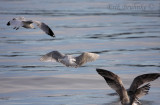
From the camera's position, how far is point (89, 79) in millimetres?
17188

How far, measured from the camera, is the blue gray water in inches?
579

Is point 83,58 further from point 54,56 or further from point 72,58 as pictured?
point 54,56

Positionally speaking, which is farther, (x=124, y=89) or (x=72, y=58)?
(x=72, y=58)

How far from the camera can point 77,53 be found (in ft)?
74.1

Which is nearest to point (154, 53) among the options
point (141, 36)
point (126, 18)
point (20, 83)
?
point (141, 36)

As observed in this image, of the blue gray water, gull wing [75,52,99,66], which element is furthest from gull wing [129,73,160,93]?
gull wing [75,52,99,66]

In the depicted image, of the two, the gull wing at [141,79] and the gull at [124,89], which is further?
the gull wing at [141,79]

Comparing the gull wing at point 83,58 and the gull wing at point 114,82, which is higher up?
the gull wing at point 114,82

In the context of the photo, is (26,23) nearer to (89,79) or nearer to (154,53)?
(89,79)

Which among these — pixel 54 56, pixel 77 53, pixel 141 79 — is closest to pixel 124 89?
pixel 141 79

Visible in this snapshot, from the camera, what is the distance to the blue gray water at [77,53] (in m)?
14.7

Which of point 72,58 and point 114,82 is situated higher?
point 114,82

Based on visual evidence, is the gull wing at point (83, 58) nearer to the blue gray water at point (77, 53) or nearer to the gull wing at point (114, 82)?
the blue gray water at point (77, 53)

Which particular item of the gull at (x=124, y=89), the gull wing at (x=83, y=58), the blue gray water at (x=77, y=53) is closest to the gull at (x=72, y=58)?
the gull wing at (x=83, y=58)
